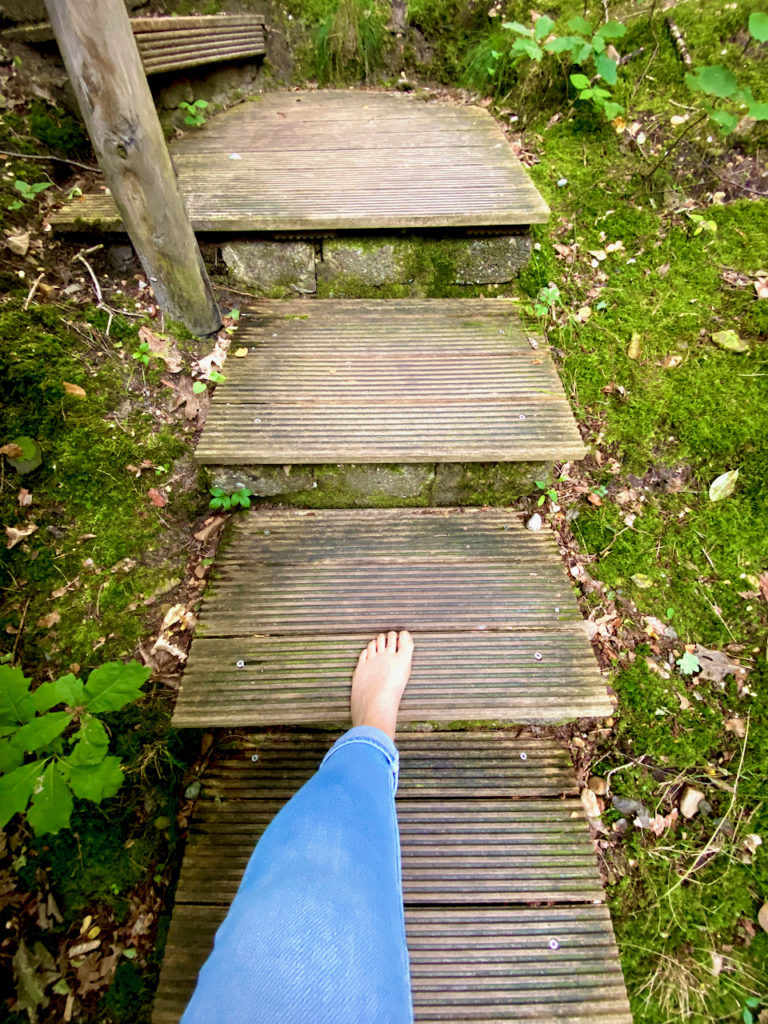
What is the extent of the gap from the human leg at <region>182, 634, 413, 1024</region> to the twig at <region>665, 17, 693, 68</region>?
151 inches

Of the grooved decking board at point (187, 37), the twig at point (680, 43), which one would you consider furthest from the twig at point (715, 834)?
the grooved decking board at point (187, 37)

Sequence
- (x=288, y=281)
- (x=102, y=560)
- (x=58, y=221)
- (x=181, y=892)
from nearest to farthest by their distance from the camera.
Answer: (x=181, y=892), (x=102, y=560), (x=58, y=221), (x=288, y=281)

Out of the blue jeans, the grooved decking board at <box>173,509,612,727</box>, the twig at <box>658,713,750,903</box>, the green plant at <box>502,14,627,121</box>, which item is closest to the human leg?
the blue jeans

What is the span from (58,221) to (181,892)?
104 inches

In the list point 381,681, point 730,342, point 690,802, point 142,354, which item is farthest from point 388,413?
point 690,802

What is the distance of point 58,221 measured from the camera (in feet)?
6.98

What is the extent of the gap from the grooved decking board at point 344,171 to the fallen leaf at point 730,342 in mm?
988

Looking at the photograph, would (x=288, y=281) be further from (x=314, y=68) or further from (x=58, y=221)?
(x=314, y=68)

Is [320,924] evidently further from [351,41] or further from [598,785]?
[351,41]

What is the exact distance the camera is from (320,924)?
0.90 m

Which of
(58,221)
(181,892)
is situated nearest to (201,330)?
(58,221)

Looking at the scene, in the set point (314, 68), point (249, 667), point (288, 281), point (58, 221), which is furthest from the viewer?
point (314, 68)

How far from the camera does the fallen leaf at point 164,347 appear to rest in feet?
6.98

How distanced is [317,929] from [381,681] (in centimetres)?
66
